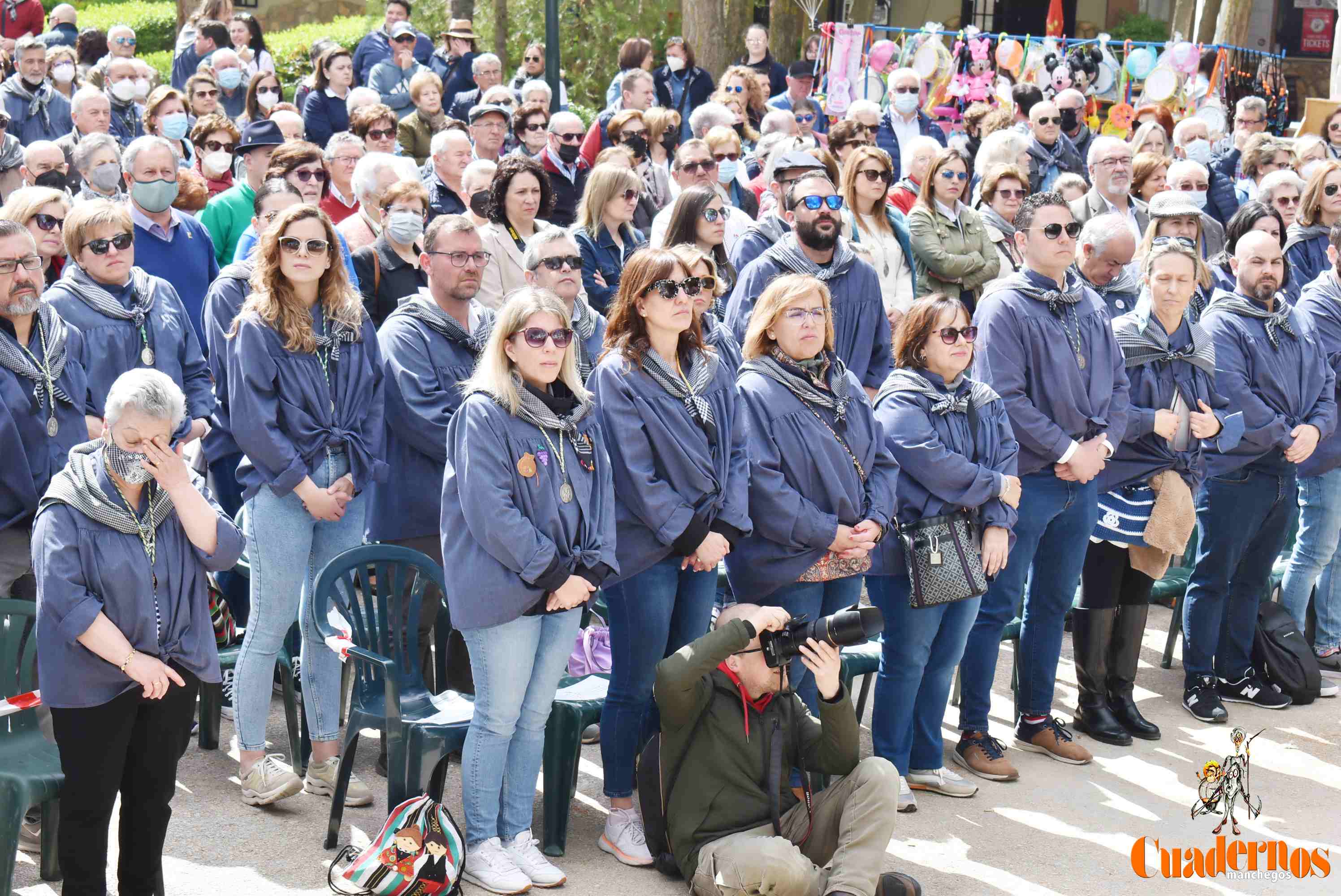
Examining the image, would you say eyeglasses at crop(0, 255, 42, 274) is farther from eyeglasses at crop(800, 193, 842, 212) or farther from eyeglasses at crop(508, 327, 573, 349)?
eyeglasses at crop(800, 193, 842, 212)

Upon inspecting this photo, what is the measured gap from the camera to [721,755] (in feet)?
15.5

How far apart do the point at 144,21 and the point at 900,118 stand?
1652 cm

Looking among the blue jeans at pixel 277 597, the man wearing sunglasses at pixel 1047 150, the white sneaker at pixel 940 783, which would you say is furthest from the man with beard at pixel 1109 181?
the blue jeans at pixel 277 597

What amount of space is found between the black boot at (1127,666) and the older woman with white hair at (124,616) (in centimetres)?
385

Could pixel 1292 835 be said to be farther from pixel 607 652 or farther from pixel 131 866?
pixel 131 866

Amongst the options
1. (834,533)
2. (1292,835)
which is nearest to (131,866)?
(834,533)

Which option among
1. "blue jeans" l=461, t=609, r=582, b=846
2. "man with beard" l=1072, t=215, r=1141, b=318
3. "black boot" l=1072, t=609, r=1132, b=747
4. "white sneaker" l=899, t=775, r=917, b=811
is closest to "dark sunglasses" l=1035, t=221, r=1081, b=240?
"man with beard" l=1072, t=215, r=1141, b=318

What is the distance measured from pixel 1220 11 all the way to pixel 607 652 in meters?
19.0

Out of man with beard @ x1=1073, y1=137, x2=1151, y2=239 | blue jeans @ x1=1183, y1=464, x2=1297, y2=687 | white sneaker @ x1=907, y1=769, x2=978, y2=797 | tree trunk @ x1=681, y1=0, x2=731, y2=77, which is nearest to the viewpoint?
white sneaker @ x1=907, y1=769, x2=978, y2=797

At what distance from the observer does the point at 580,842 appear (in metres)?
5.31

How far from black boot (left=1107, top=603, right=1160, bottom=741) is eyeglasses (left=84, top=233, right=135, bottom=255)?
167 inches

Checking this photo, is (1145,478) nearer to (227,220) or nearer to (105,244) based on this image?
(105,244)

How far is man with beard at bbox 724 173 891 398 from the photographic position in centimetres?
659

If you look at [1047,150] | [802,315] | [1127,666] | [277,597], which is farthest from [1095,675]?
[1047,150]
